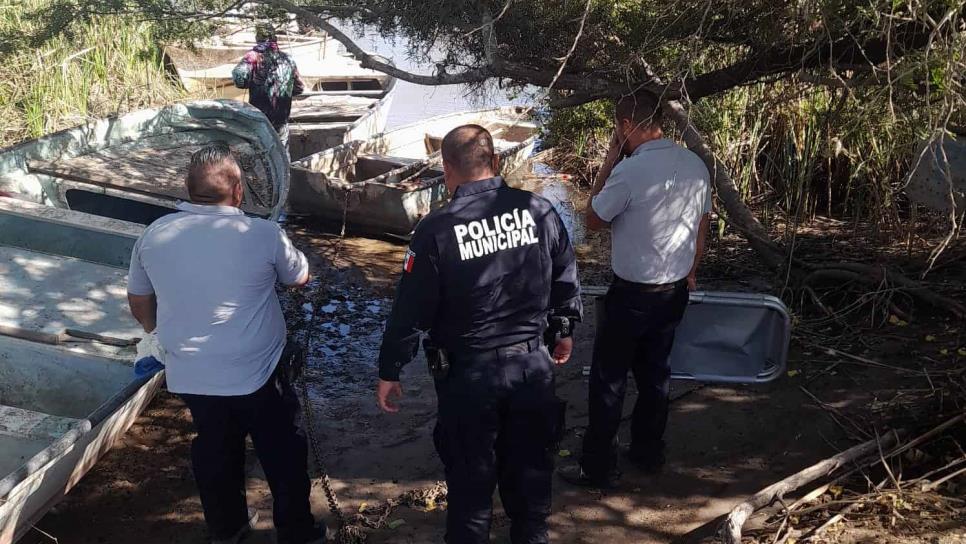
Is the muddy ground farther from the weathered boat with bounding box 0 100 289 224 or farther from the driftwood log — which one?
the weathered boat with bounding box 0 100 289 224

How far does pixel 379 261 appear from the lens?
8430mm

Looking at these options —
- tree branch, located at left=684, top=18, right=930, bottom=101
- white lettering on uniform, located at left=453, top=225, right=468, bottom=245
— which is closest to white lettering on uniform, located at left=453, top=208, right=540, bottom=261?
white lettering on uniform, located at left=453, top=225, right=468, bottom=245

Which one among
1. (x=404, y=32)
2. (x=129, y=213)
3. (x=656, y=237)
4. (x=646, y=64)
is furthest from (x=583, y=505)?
(x=129, y=213)

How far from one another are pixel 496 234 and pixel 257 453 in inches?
53.6

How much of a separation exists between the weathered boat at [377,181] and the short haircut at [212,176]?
4960 mm

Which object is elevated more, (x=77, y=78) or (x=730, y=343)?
(x=77, y=78)

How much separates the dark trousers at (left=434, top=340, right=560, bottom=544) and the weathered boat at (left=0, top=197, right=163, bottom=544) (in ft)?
4.89

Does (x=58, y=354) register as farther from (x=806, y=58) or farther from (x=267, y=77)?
(x=267, y=77)

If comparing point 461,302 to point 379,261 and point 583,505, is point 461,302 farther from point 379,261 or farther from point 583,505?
point 379,261

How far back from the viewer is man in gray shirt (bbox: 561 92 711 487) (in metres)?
3.62

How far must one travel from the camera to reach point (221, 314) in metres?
3.11

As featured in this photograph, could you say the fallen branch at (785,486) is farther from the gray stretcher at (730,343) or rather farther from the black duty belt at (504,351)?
the black duty belt at (504,351)

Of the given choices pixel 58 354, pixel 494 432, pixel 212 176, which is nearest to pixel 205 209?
pixel 212 176

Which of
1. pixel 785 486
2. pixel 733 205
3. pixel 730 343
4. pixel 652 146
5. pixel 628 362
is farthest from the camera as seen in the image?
pixel 733 205
